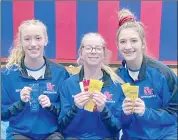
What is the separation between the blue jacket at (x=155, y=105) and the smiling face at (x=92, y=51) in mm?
256

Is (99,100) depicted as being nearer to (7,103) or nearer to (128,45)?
(128,45)

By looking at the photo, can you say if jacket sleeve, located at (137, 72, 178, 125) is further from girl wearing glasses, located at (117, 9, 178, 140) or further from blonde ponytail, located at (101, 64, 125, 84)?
blonde ponytail, located at (101, 64, 125, 84)

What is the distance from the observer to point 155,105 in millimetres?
2344

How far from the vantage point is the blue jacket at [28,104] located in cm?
233

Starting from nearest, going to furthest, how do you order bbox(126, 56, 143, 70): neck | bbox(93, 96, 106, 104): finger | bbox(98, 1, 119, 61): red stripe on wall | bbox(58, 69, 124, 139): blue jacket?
bbox(93, 96, 106, 104): finger < bbox(58, 69, 124, 139): blue jacket < bbox(126, 56, 143, 70): neck < bbox(98, 1, 119, 61): red stripe on wall

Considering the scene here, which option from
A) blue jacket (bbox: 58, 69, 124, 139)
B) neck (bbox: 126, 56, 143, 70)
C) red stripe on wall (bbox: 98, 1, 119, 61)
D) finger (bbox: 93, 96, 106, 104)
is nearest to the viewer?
finger (bbox: 93, 96, 106, 104)

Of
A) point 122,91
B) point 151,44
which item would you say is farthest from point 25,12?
point 122,91

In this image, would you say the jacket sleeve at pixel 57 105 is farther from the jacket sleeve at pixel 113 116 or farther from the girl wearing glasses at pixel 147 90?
the girl wearing glasses at pixel 147 90

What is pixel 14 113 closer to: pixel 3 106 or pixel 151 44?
pixel 3 106

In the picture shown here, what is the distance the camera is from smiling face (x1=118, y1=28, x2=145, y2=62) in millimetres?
2283

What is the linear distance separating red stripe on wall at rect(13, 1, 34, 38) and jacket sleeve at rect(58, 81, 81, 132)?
194 cm

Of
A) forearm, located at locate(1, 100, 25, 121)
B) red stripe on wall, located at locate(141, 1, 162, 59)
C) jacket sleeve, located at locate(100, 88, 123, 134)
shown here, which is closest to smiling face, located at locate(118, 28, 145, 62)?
jacket sleeve, located at locate(100, 88, 123, 134)

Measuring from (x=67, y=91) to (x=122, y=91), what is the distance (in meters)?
0.35

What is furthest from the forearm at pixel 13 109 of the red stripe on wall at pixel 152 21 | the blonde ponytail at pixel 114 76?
the red stripe on wall at pixel 152 21
